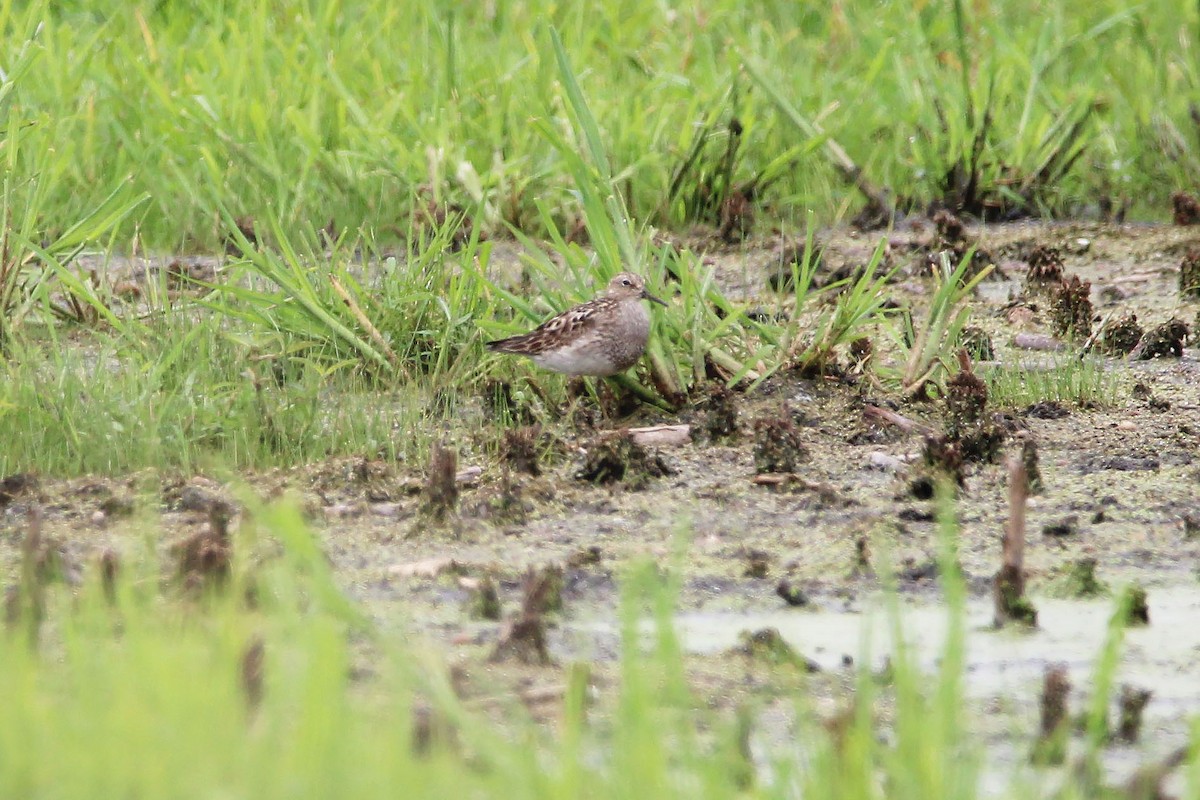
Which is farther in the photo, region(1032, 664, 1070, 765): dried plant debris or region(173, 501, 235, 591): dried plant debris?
region(173, 501, 235, 591): dried plant debris

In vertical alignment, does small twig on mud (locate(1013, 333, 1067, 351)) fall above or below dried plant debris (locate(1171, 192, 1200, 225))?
below

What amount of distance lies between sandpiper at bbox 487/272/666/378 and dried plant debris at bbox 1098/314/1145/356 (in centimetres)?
176

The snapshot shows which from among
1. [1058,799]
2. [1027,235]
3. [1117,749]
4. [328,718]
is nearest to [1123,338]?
[1027,235]

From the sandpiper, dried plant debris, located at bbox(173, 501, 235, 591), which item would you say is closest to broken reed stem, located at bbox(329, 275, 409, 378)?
the sandpiper

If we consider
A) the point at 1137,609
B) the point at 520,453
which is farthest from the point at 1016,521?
the point at 520,453

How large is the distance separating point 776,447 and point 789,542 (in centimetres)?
54

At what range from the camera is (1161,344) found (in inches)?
250

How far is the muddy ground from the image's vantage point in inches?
143

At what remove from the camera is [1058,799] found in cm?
282

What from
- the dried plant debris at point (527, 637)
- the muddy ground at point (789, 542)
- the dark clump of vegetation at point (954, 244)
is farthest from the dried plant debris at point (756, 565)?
the dark clump of vegetation at point (954, 244)

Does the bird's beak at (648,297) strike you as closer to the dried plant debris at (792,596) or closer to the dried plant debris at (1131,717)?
the dried plant debris at (792,596)

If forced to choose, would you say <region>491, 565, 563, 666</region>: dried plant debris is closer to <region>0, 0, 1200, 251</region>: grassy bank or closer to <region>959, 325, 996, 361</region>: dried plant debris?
<region>959, 325, 996, 361</region>: dried plant debris

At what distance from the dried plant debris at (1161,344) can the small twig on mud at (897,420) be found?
48.4 inches

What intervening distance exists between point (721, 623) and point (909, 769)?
1451 millimetres
